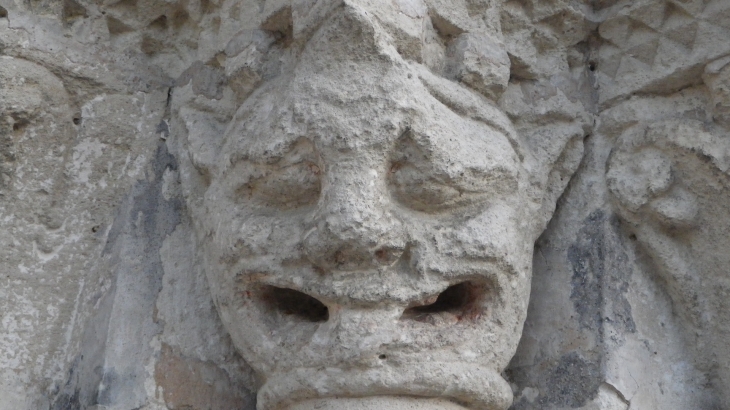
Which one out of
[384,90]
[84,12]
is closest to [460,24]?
[384,90]

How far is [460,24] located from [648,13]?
1.16 feet

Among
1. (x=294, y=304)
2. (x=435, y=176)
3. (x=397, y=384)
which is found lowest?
(x=397, y=384)

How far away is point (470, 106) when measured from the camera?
1582 millimetres

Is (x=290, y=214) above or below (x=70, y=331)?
above

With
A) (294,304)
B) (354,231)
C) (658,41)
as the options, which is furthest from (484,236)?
(658,41)

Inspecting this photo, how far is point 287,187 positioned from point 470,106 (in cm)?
34

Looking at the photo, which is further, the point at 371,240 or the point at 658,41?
the point at 658,41

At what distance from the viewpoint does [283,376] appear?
147 cm

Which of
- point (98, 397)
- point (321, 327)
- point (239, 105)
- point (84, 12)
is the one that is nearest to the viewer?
point (321, 327)

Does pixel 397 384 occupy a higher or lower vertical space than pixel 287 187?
lower

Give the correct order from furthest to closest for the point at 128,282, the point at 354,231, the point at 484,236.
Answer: the point at 128,282, the point at 484,236, the point at 354,231

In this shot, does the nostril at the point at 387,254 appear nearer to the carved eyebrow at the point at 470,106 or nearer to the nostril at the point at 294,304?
the nostril at the point at 294,304

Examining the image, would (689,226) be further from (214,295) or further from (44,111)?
(44,111)

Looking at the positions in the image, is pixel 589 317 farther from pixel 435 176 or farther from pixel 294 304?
pixel 294 304
